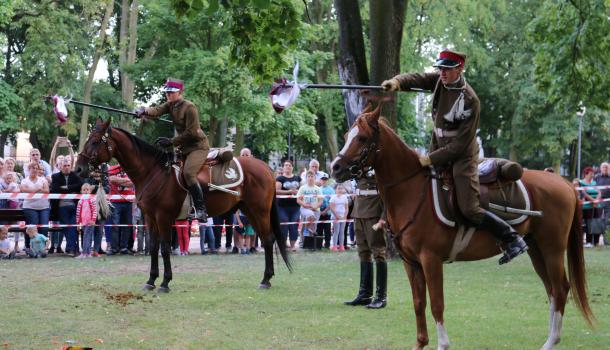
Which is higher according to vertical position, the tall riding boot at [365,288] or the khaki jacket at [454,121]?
the khaki jacket at [454,121]

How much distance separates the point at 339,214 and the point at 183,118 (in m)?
9.29

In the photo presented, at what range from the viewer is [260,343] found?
900 cm

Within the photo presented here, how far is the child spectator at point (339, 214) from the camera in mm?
22438

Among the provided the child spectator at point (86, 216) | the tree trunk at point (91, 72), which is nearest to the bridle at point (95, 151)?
the child spectator at point (86, 216)

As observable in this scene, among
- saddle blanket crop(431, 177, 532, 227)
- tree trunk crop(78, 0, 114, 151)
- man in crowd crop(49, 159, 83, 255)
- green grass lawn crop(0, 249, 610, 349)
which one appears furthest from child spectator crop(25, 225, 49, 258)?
tree trunk crop(78, 0, 114, 151)

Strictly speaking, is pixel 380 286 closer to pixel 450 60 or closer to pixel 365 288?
pixel 365 288

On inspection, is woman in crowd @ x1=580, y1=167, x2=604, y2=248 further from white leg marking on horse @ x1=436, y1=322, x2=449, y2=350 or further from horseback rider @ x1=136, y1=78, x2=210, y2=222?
white leg marking on horse @ x1=436, y1=322, x2=449, y2=350

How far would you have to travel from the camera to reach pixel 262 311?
1129 cm

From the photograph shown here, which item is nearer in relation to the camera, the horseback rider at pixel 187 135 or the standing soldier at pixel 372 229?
the standing soldier at pixel 372 229

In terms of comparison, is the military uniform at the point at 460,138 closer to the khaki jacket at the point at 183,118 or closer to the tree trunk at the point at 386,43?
the khaki jacket at the point at 183,118

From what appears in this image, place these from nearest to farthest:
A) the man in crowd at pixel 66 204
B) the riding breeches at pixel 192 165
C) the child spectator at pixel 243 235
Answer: the riding breeches at pixel 192 165 → the man in crowd at pixel 66 204 → the child spectator at pixel 243 235

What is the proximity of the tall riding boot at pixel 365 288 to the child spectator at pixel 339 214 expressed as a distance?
1040cm

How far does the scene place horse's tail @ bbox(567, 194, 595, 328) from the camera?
359 inches

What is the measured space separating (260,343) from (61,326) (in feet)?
8.19
